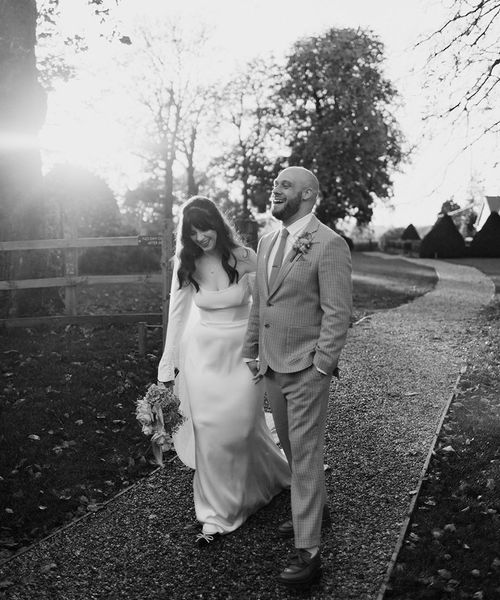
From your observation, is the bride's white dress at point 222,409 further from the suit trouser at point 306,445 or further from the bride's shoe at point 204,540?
the suit trouser at point 306,445

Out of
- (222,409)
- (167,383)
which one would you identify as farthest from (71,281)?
(222,409)

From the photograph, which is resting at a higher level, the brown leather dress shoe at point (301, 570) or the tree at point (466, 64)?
the tree at point (466, 64)

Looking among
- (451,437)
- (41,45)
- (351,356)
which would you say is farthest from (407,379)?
(41,45)

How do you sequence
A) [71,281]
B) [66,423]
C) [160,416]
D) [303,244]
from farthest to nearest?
[71,281], [66,423], [160,416], [303,244]

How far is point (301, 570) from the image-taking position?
411 centimetres

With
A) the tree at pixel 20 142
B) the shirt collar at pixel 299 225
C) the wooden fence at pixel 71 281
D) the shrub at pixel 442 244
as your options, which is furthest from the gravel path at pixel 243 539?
the shrub at pixel 442 244

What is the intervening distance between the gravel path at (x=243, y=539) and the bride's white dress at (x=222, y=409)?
0.67 feet

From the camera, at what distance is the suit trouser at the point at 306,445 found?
13.7 ft

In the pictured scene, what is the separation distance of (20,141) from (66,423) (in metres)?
6.89

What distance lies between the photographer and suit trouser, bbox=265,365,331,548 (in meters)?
4.18

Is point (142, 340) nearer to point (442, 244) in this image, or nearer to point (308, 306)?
point (308, 306)

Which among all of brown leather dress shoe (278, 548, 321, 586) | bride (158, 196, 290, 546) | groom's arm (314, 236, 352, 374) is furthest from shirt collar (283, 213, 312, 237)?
brown leather dress shoe (278, 548, 321, 586)

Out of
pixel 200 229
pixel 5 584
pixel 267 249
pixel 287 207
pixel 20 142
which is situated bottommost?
pixel 5 584

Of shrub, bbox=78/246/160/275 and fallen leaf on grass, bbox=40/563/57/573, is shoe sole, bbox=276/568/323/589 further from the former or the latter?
shrub, bbox=78/246/160/275
